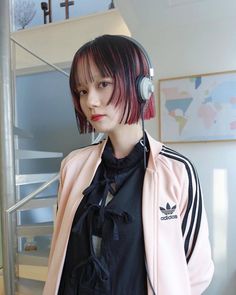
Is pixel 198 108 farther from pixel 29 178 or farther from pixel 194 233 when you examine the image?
pixel 194 233

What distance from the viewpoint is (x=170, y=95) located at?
6.96 ft

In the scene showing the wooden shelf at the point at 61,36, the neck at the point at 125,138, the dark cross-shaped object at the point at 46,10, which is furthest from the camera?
the dark cross-shaped object at the point at 46,10

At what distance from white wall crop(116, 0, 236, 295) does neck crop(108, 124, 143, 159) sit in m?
1.45

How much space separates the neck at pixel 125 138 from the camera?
722 mm

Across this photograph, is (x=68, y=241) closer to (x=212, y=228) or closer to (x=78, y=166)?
(x=78, y=166)

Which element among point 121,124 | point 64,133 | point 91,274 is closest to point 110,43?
point 121,124

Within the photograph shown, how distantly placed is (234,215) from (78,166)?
5.28 ft

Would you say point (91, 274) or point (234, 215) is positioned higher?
point (91, 274)

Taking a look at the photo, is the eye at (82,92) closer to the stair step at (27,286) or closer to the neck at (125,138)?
the neck at (125,138)

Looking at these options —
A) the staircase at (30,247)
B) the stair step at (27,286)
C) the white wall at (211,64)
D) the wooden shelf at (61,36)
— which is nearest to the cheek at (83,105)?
the staircase at (30,247)

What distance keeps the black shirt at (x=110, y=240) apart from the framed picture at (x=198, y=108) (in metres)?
1.47

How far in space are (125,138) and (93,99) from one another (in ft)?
0.47

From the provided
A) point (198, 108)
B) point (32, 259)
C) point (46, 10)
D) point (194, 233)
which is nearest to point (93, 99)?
point (194, 233)

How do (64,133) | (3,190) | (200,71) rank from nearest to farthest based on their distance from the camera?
(3,190) < (200,71) < (64,133)
